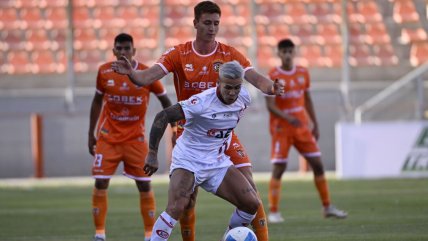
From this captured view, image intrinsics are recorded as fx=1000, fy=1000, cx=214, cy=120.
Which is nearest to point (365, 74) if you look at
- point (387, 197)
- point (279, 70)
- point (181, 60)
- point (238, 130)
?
point (238, 130)

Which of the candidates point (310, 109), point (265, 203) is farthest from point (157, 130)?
point (265, 203)

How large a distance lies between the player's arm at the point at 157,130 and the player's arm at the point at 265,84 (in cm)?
84

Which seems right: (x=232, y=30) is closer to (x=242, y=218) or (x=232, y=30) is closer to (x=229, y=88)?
(x=242, y=218)

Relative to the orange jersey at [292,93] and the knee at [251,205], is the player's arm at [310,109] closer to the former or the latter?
the orange jersey at [292,93]

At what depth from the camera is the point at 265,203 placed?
16844mm

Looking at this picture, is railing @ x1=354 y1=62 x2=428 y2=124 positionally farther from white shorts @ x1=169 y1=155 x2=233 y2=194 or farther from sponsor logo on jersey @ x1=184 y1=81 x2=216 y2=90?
white shorts @ x1=169 y1=155 x2=233 y2=194

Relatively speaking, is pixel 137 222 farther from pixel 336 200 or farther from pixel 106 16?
pixel 106 16

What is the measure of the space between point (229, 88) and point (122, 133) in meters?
3.51

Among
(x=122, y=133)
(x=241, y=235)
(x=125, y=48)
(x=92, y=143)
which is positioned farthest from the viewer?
(x=92, y=143)

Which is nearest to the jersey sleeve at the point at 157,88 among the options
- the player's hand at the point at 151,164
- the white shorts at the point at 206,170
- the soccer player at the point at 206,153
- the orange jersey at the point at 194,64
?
the orange jersey at the point at 194,64

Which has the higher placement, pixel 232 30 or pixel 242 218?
pixel 242 218

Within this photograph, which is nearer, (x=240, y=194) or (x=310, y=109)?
(x=240, y=194)

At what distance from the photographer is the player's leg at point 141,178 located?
38.1 feet

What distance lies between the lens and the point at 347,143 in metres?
22.4
